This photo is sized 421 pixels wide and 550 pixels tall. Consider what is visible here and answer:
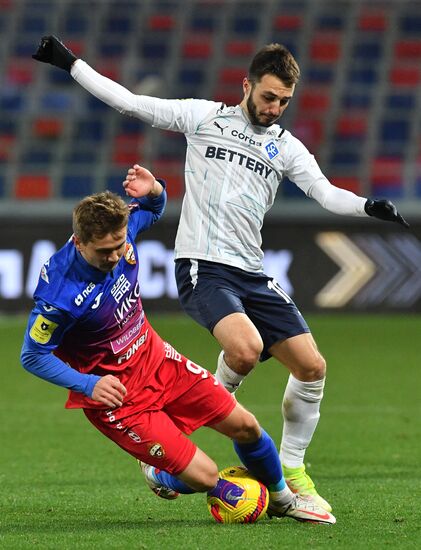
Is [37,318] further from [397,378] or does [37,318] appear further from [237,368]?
[397,378]

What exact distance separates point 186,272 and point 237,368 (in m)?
0.59

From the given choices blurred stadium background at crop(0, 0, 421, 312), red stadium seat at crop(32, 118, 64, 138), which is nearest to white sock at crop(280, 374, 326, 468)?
blurred stadium background at crop(0, 0, 421, 312)

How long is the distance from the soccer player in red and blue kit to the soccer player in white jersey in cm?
47

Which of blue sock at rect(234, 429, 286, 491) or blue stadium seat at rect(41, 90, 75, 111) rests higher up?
blue stadium seat at rect(41, 90, 75, 111)

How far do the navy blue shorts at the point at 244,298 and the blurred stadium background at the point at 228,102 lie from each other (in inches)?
406

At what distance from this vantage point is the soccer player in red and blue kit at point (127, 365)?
4.83 metres

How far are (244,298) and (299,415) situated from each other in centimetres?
65

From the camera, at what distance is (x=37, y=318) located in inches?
190

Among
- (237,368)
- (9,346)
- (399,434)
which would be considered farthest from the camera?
(9,346)

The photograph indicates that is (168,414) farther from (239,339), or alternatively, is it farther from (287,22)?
(287,22)

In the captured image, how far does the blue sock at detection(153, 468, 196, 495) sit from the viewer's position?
17.8 ft

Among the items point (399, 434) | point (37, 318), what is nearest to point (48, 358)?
point (37, 318)

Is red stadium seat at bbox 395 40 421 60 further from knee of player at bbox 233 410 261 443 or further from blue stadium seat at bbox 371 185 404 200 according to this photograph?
knee of player at bbox 233 410 261 443

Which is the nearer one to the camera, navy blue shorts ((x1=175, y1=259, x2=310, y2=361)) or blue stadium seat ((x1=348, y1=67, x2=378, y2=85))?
navy blue shorts ((x1=175, y1=259, x2=310, y2=361))
